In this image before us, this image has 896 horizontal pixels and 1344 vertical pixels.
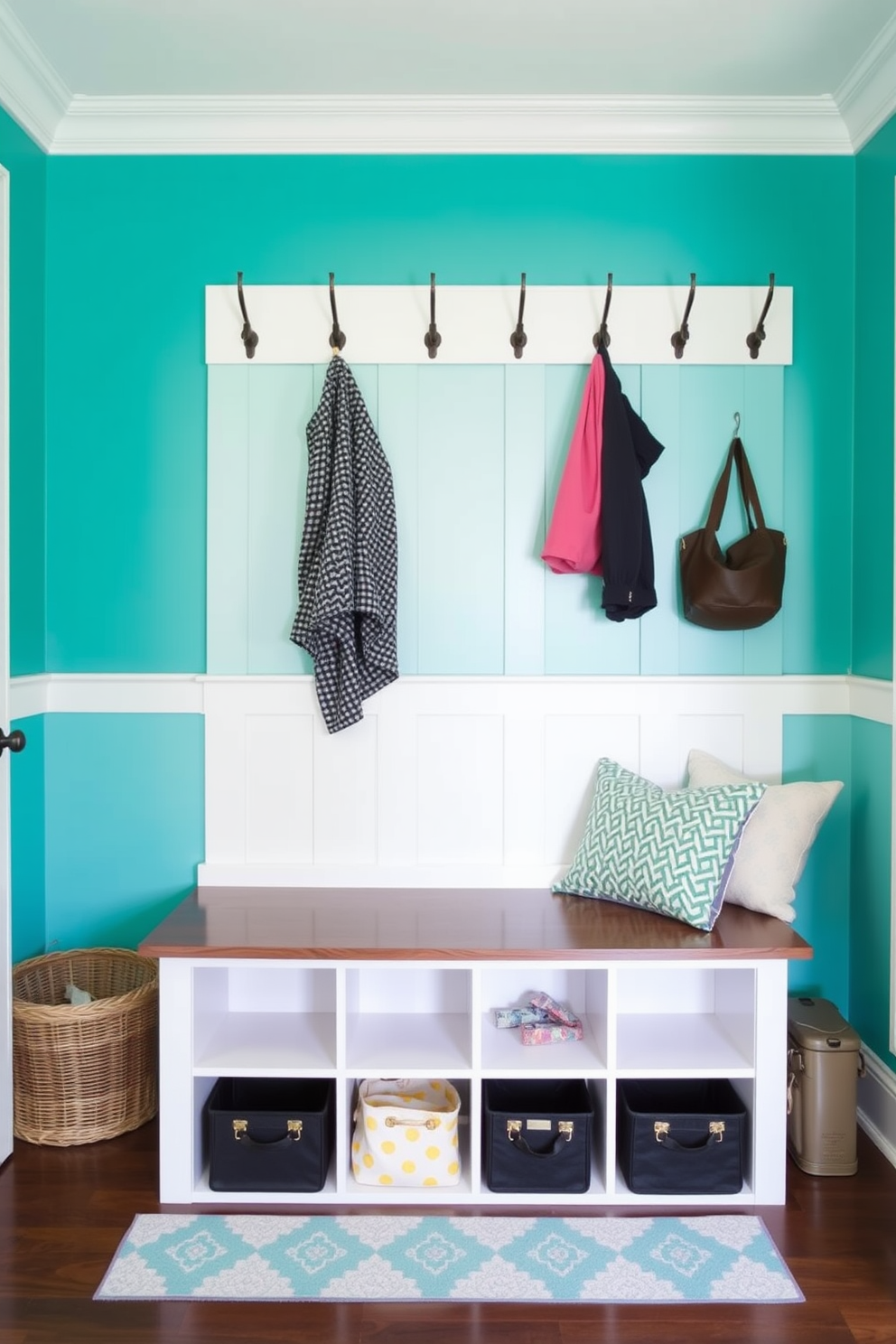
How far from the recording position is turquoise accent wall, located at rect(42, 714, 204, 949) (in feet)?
9.26

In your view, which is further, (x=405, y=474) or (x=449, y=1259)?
(x=405, y=474)

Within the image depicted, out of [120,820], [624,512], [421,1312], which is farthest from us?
[120,820]

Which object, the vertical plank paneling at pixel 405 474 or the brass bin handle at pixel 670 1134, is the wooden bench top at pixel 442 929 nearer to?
the brass bin handle at pixel 670 1134

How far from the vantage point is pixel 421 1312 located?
1.91m

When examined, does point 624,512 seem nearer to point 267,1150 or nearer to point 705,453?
point 705,453

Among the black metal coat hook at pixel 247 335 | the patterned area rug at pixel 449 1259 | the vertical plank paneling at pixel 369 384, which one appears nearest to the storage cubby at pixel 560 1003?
the patterned area rug at pixel 449 1259

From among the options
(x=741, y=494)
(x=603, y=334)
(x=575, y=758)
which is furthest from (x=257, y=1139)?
(x=603, y=334)

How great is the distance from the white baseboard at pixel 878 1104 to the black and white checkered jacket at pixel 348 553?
1.53 metres

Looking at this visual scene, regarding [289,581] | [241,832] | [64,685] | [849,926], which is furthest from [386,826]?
[849,926]

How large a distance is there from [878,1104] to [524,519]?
5.51 feet

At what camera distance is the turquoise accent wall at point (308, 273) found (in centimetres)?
276

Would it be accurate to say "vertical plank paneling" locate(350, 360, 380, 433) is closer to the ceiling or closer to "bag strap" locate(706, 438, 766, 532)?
the ceiling

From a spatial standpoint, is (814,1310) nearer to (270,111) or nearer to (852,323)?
(852,323)

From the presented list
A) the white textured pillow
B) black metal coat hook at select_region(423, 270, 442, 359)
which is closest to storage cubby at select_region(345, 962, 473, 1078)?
the white textured pillow
